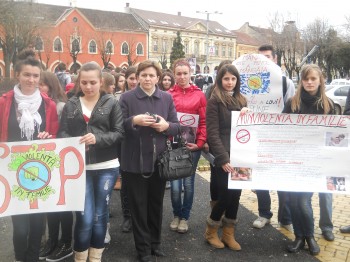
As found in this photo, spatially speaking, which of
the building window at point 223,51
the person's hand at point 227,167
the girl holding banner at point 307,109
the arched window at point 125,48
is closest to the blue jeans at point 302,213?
the girl holding banner at point 307,109

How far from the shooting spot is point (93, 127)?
10.7 ft

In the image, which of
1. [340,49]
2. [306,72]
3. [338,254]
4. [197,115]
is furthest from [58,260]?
[340,49]

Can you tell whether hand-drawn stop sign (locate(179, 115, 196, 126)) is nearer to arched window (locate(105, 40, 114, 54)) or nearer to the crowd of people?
the crowd of people

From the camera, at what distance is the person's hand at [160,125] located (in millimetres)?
3461

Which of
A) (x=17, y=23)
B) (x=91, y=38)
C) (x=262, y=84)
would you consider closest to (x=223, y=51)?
(x=91, y=38)

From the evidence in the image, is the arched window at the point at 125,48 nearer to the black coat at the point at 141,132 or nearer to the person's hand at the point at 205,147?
the person's hand at the point at 205,147

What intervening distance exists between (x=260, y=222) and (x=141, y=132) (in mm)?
2258

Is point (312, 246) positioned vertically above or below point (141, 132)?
below

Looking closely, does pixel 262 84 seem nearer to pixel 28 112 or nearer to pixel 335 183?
pixel 335 183

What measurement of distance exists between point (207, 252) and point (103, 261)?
1152 mm

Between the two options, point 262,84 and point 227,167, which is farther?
point 262,84

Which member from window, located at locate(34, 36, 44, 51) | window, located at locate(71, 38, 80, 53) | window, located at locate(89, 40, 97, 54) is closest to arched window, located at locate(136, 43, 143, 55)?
window, located at locate(89, 40, 97, 54)

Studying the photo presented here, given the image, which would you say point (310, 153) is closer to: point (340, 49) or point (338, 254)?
point (338, 254)

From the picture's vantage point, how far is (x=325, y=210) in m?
4.39
